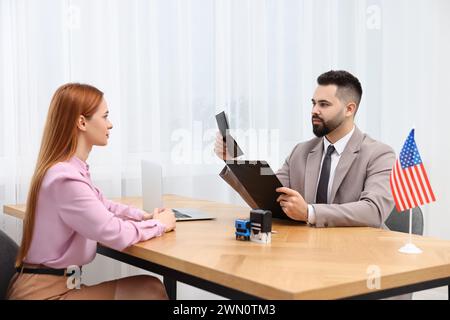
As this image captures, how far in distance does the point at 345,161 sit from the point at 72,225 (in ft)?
3.70

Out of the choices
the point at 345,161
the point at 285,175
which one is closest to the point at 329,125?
the point at 345,161

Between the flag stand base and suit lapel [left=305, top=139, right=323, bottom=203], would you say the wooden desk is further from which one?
suit lapel [left=305, top=139, right=323, bottom=203]

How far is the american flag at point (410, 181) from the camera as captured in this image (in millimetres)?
1844

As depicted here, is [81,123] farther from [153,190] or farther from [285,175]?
[285,175]

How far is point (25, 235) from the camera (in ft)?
6.12

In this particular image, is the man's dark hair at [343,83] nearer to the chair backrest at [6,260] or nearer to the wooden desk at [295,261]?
the wooden desk at [295,261]

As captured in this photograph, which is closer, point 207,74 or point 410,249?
point 410,249

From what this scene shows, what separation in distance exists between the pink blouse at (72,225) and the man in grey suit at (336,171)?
579mm

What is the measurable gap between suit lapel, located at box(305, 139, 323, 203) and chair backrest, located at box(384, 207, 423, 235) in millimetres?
382

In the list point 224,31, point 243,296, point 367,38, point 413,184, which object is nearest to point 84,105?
point 243,296

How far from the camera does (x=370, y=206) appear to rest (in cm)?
219

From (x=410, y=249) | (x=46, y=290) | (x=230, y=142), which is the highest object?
(x=230, y=142)
